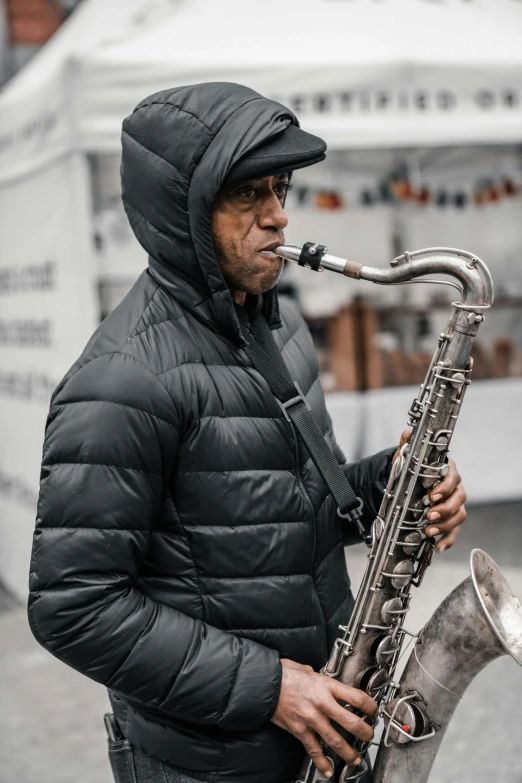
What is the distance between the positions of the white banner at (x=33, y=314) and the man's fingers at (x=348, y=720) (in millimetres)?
2961

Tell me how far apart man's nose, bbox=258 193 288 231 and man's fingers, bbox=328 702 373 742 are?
3.15ft

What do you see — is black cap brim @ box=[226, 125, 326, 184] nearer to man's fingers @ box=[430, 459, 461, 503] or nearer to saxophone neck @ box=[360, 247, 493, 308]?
saxophone neck @ box=[360, 247, 493, 308]

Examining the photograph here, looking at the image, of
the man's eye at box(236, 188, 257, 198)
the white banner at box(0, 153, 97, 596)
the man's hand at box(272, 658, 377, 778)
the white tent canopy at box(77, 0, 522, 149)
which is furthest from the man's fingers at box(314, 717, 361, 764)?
the white tent canopy at box(77, 0, 522, 149)

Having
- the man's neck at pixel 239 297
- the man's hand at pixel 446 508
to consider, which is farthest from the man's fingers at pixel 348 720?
the man's neck at pixel 239 297

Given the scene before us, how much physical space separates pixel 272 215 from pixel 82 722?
9.72 ft

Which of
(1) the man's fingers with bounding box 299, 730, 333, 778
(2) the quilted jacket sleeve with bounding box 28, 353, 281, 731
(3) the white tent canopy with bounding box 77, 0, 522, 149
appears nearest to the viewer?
(2) the quilted jacket sleeve with bounding box 28, 353, 281, 731

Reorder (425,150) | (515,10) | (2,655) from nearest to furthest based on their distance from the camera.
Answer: (2,655)
(515,10)
(425,150)

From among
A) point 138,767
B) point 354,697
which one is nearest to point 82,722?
point 138,767

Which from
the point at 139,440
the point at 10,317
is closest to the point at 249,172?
the point at 139,440

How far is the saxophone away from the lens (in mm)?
1948

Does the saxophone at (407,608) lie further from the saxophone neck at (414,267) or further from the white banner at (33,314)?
the white banner at (33,314)

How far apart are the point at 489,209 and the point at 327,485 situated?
536cm

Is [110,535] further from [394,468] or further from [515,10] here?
[515,10]

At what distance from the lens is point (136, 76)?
14.2 ft
